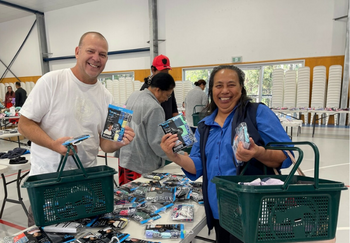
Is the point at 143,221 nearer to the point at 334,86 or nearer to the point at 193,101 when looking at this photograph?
the point at 193,101

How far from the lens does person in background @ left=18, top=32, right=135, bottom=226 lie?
4.60 feet

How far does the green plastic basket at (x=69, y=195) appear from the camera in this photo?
41.8 inches

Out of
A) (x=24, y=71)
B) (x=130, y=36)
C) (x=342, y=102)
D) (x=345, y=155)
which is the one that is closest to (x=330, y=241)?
(x=345, y=155)

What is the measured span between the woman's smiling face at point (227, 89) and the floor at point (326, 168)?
1730 mm

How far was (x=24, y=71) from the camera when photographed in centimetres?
1446

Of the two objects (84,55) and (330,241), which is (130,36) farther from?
(330,241)

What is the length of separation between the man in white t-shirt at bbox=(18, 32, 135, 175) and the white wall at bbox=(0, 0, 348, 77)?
8767 mm

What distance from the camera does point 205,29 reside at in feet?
32.4

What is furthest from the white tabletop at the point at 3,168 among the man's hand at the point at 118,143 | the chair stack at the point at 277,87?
the chair stack at the point at 277,87

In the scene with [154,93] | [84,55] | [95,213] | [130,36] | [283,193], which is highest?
[130,36]

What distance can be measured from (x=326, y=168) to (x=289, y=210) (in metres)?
4.07

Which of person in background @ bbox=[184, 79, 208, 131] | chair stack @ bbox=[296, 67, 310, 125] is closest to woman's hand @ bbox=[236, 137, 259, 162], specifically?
person in background @ bbox=[184, 79, 208, 131]

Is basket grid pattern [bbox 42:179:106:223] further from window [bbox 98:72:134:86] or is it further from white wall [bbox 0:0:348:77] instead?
window [bbox 98:72:134:86]

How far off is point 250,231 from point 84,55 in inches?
52.9
